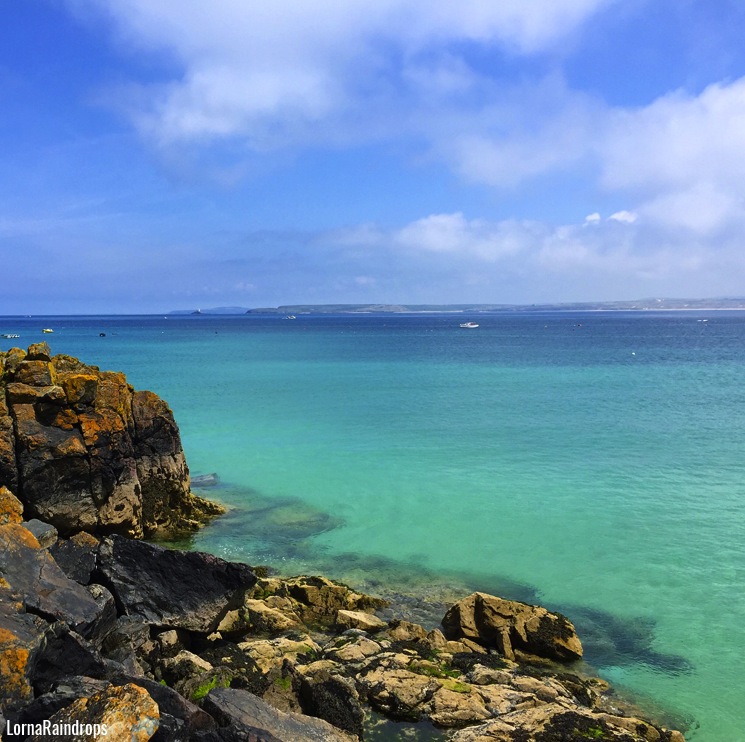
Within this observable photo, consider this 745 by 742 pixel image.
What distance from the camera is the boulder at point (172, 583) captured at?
37.6 feet

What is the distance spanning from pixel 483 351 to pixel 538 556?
85593mm

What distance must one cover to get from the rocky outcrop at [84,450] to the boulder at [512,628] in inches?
395

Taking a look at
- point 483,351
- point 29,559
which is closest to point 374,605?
point 29,559

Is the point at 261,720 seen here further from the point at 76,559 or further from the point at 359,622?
the point at 76,559

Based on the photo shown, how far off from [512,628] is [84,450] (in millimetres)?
11891

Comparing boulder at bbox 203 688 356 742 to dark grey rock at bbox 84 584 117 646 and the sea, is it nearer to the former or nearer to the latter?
dark grey rock at bbox 84 584 117 646

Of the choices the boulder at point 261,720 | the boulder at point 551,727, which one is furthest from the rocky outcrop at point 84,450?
the boulder at point 551,727

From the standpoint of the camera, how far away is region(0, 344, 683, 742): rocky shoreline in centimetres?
711

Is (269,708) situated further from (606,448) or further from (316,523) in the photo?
(606,448)

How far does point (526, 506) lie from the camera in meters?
22.6

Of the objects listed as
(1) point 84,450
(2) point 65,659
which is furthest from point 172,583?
(1) point 84,450

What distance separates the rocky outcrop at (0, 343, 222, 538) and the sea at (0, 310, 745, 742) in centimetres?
189

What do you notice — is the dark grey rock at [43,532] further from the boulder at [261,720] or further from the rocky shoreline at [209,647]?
the boulder at [261,720]

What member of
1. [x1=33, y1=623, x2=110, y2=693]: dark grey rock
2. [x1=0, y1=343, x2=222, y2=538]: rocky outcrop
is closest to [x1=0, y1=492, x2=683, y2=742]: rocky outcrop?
[x1=33, y1=623, x2=110, y2=693]: dark grey rock
